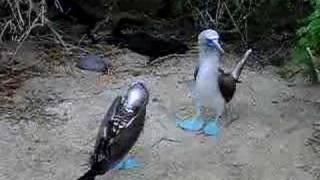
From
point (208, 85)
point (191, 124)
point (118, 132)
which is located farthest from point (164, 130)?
point (118, 132)

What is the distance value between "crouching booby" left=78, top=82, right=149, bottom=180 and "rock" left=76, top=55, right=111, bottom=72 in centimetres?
121

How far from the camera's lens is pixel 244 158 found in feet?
11.4

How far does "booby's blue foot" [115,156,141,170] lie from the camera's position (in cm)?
329

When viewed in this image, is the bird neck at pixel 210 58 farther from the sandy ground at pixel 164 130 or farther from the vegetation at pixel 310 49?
the vegetation at pixel 310 49

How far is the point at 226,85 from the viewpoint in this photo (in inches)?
143

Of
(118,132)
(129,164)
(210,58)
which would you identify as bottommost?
(129,164)

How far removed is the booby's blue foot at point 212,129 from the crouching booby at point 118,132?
493 mm

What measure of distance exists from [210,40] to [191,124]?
49 centimetres

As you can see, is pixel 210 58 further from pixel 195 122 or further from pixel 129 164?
pixel 129 164

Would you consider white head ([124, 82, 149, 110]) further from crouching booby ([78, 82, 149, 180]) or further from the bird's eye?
the bird's eye

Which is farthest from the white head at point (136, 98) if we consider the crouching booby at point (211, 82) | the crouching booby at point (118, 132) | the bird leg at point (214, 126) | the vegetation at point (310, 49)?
the vegetation at point (310, 49)

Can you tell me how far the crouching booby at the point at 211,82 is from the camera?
354 centimetres

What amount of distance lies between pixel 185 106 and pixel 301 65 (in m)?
0.77

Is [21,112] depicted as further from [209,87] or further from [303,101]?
[303,101]
